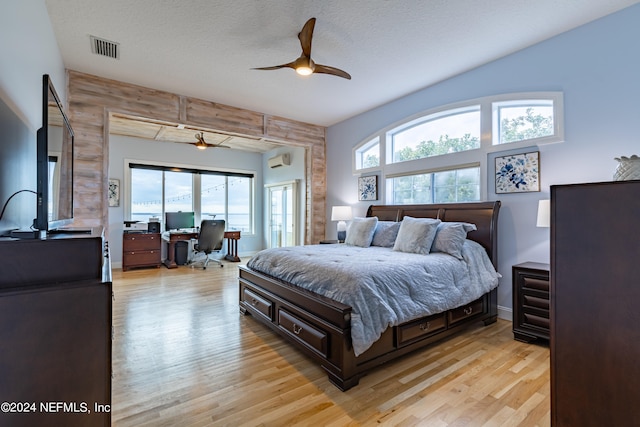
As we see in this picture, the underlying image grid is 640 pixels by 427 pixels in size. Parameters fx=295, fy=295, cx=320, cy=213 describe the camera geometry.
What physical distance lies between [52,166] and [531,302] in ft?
12.1

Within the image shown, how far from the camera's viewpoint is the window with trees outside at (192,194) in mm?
6586

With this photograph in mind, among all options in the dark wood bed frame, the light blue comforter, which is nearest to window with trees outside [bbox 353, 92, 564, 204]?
the dark wood bed frame

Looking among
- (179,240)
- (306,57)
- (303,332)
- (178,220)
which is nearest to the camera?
(303,332)

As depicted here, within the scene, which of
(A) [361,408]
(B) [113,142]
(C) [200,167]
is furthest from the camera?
(C) [200,167]

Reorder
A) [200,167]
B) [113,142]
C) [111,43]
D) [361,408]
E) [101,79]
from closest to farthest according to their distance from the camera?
[361,408]
[111,43]
[101,79]
[113,142]
[200,167]

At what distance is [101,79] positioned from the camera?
3.88 meters

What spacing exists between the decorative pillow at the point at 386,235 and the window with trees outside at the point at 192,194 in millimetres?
4939

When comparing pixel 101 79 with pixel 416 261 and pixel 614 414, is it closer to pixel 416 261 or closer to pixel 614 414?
pixel 416 261

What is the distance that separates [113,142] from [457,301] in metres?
6.96

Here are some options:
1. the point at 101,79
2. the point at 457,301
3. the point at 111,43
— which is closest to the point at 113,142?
the point at 101,79

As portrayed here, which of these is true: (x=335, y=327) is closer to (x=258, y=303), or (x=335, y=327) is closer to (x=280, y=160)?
(x=258, y=303)

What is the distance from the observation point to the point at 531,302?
2713 mm

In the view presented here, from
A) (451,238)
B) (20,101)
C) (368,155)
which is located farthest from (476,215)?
(20,101)

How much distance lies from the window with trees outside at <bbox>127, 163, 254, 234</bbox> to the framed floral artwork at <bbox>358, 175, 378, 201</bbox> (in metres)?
3.86
